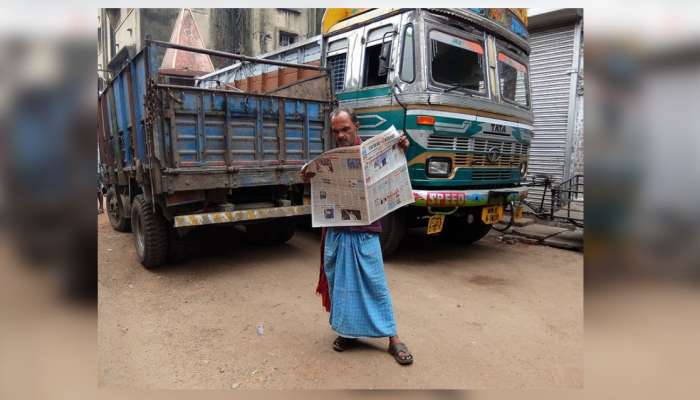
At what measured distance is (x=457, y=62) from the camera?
15.5 feet

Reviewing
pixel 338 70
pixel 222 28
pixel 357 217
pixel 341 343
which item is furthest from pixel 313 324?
pixel 222 28

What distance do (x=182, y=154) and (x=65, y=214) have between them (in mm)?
2276

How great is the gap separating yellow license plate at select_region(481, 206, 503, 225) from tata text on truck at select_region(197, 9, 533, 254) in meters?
0.01

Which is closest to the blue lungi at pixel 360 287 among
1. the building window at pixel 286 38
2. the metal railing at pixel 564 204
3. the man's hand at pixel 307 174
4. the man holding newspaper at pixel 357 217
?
the man holding newspaper at pixel 357 217

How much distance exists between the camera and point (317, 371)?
2.46 meters

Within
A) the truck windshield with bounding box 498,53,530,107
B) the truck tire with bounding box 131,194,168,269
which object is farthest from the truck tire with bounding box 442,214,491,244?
the truck tire with bounding box 131,194,168,269

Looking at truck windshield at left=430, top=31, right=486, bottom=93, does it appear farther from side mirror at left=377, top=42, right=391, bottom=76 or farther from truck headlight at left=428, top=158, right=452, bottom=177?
truck headlight at left=428, top=158, right=452, bottom=177

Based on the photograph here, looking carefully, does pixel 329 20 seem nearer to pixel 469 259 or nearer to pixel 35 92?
pixel 469 259

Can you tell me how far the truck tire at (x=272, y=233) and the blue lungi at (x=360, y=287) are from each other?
A: 2775 mm

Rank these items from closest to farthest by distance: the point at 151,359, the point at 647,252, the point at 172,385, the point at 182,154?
the point at 647,252 < the point at 172,385 < the point at 151,359 < the point at 182,154

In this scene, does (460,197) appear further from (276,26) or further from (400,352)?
(276,26)

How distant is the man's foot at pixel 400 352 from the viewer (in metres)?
2.50

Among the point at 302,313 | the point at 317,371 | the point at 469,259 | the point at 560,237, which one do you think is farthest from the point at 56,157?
the point at 560,237

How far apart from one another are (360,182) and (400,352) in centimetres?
106
